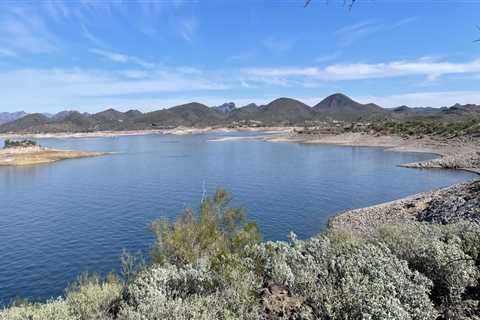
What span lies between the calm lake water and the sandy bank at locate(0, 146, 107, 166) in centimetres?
960

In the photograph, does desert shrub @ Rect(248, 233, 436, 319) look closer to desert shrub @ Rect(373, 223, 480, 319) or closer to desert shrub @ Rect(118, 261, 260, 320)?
desert shrub @ Rect(373, 223, 480, 319)

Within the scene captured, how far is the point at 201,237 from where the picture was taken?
668 inches

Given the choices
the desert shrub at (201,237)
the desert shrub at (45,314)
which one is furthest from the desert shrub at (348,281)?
the desert shrub at (45,314)

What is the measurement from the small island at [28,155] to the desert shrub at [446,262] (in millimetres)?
93051

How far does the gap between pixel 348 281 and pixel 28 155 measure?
103 meters

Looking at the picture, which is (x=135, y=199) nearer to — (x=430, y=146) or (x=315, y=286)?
(x=315, y=286)

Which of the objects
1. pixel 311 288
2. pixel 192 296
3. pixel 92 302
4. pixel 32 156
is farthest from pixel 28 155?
pixel 311 288

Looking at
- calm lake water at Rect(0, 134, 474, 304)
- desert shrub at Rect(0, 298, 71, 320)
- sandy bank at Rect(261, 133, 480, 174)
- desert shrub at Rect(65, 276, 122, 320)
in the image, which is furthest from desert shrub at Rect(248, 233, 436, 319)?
sandy bank at Rect(261, 133, 480, 174)

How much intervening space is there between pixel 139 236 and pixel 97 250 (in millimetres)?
3644

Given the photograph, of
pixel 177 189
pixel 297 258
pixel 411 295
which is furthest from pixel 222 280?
pixel 177 189

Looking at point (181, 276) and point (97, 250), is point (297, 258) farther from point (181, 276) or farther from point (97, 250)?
point (97, 250)

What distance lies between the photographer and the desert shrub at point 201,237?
1567 cm

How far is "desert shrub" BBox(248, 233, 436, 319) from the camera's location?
6773 millimetres

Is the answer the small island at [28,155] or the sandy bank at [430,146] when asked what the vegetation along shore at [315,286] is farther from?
the small island at [28,155]
